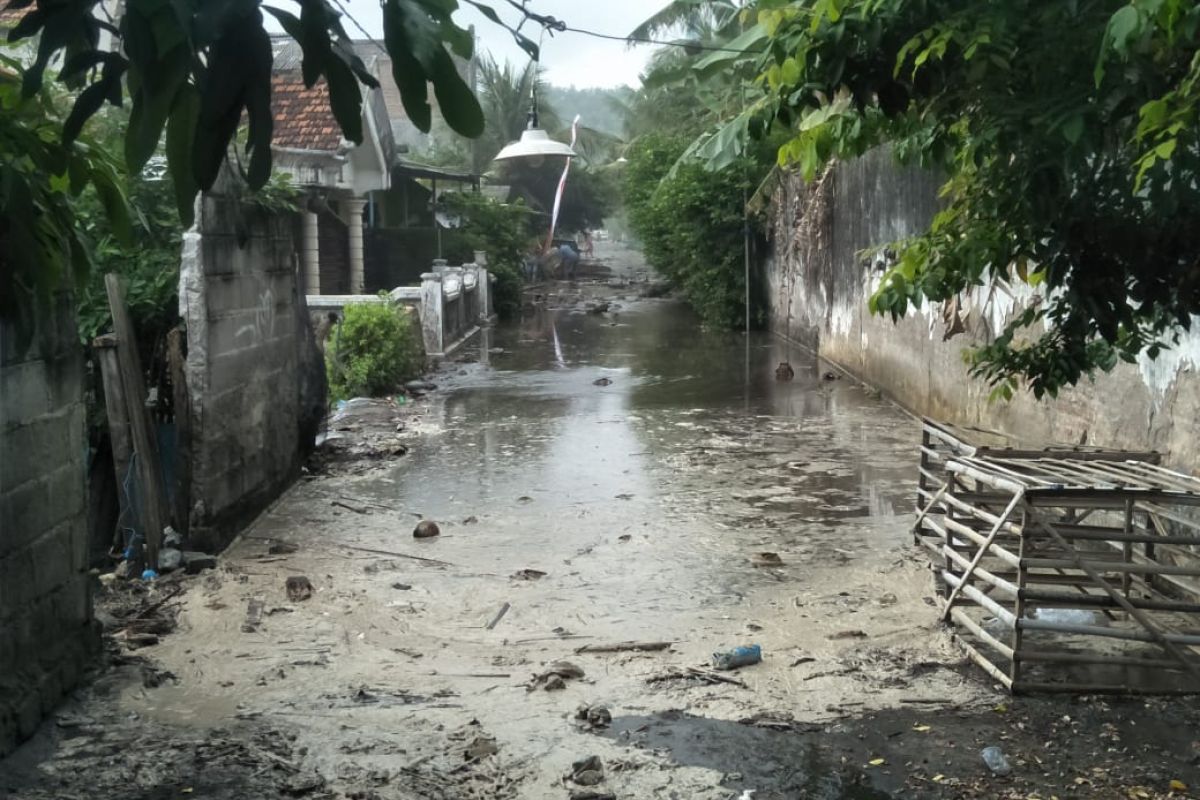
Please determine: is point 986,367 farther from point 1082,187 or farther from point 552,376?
point 552,376

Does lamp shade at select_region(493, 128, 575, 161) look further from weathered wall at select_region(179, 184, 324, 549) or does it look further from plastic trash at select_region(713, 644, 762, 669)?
plastic trash at select_region(713, 644, 762, 669)

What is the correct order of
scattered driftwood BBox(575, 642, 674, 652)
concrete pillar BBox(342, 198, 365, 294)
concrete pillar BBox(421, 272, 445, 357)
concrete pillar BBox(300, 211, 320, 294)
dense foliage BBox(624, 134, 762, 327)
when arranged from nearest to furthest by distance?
scattered driftwood BBox(575, 642, 674, 652) < concrete pillar BBox(421, 272, 445, 357) < concrete pillar BBox(300, 211, 320, 294) < dense foliage BBox(624, 134, 762, 327) < concrete pillar BBox(342, 198, 365, 294)

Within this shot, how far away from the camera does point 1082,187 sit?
3699 mm

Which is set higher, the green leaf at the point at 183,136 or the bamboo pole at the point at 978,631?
the green leaf at the point at 183,136

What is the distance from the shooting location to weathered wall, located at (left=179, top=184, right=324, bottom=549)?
704 cm

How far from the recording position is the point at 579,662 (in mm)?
5449

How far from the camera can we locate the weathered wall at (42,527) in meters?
4.48

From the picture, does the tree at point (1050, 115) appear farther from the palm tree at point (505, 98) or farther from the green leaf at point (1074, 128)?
the palm tree at point (505, 98)

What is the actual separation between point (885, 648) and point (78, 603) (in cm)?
355

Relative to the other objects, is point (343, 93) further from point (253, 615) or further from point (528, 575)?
point (528, 575)

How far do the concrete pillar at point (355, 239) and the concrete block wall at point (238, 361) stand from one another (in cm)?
1486

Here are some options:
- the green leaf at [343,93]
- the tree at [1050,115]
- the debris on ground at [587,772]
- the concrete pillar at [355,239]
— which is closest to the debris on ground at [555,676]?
the debris on ground at [587,772]

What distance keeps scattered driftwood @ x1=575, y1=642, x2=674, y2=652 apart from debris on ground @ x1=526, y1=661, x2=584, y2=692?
0.24 meters

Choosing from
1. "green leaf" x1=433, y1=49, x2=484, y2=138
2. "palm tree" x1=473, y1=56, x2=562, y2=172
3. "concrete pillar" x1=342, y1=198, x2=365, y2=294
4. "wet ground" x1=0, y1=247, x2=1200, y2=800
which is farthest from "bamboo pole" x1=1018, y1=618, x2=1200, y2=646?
"palm tree" x1=473, y1=56, x2=562, y2=172
